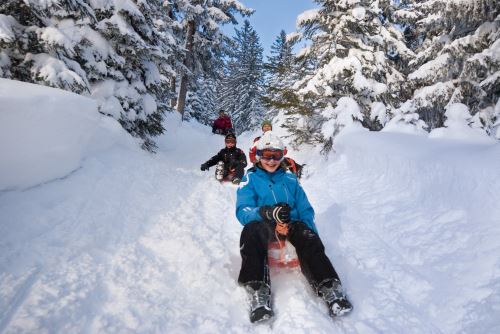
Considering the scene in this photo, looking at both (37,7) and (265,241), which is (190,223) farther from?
(37,7)

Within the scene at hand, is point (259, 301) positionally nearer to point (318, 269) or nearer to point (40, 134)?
point (318, 269)

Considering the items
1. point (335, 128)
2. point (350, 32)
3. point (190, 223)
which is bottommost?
point (190, 223)

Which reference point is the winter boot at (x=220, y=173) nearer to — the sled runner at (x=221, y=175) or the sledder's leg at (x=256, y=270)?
the sled runner at (x=221, y=175)

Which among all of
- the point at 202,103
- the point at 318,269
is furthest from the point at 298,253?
the point at 202,103

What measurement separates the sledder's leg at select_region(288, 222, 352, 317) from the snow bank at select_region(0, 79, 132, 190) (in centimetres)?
354

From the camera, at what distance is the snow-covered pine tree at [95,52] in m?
6.71

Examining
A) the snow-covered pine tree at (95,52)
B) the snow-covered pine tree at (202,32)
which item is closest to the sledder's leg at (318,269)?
the snow-covered pine tree at (95,52)

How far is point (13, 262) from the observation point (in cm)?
320

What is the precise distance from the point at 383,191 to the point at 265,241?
3.58 metres

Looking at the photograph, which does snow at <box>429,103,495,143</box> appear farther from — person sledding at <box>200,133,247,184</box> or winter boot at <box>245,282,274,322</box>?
winter boot at <box>245,282,274,322</box>

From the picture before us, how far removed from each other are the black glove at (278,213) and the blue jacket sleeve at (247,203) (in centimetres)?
18

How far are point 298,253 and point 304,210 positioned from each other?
0.77m

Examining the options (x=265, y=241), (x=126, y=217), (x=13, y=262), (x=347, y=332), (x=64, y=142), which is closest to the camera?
(x=347, y=332)

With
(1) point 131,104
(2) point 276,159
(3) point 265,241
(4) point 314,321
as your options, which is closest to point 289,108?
(1) point 131,104
